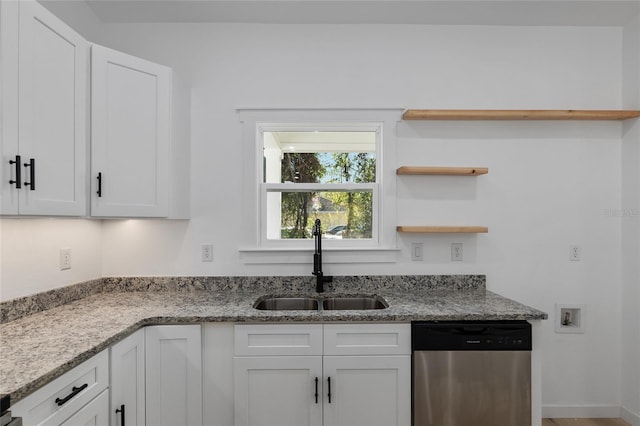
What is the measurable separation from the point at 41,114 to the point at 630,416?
3.67 meters

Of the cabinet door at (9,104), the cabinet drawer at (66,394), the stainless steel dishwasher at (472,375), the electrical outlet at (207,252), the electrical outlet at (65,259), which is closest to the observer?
the cabinet drawer at (66,394)

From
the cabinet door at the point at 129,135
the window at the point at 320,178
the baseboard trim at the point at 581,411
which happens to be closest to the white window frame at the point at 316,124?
the window at the point at 320,178

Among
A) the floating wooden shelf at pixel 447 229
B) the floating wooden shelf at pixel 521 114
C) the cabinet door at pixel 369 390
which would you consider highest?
the floating wooden shelf at pixel 521 114

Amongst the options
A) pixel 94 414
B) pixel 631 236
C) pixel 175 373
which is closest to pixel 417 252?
pixel 631 236

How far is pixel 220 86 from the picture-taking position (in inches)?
97.5

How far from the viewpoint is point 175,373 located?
184cm

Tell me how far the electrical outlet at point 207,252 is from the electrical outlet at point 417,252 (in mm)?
1344

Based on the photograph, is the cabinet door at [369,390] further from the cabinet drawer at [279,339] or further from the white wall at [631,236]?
the white wall at [631,236]

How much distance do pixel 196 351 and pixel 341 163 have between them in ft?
4.90

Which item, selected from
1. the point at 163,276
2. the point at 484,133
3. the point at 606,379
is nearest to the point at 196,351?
the point at 163,276

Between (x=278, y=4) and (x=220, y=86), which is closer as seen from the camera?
(x=278, y=4)

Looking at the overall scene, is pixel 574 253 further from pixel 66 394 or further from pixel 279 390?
pixel 66 394

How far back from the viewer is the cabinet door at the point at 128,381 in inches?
61.7

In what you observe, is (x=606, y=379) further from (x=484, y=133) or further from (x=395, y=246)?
(x=484, y=133)
